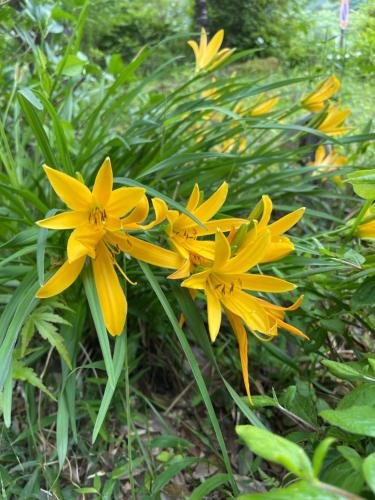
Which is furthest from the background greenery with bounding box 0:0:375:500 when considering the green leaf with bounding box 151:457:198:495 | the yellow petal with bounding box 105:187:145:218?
the yellow petal with bounding box 105:187:145:218

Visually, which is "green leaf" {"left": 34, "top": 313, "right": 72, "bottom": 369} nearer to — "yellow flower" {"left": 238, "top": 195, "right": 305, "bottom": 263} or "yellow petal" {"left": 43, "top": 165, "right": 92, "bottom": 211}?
"yellow petal" {"left": 43, "top": 165, "right": 92, "bottom": 211}

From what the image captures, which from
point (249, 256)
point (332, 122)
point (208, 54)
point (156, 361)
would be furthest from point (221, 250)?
point (208, 54)

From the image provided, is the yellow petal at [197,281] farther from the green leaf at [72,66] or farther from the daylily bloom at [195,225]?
the green leaf at [72,66]

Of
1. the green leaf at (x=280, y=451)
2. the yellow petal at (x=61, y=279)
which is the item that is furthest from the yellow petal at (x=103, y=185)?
the green leaf at (x=280, y=451)

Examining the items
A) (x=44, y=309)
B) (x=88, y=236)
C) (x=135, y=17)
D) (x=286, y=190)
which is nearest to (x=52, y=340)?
(x=44, y=309)

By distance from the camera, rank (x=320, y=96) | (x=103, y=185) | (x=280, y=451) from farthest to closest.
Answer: (x=320, y=96) < (x=103, y=185) < (x=280, y=451)

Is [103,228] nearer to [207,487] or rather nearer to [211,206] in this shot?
[211,206]
